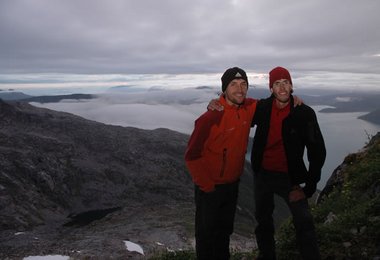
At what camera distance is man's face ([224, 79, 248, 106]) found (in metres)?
8.59

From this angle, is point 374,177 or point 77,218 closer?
point 374,177

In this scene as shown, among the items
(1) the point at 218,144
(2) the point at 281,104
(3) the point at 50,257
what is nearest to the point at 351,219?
(2) the point at 281,104

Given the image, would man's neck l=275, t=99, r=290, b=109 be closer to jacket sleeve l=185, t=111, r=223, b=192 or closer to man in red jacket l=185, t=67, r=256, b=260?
man in red jacket l=185, t=67, r=256, b=260

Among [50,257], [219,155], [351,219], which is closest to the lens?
[219,155]

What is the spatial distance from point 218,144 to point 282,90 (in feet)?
6.24

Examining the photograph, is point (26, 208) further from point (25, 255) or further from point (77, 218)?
point (25, 255)

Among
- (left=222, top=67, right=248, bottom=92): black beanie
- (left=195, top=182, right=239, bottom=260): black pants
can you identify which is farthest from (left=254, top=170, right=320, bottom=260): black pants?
(left=222, top=67, right=248, bottom=92): black beanie

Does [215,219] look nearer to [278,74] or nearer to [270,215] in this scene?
[270,215]

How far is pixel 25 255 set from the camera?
50500mm

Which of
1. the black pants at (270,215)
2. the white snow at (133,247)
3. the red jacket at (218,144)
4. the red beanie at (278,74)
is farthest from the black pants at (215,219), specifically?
the white snow at (133,247)

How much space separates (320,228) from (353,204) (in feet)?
9.57

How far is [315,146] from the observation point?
8.27 metres

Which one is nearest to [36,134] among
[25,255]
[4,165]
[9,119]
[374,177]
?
[9,119]

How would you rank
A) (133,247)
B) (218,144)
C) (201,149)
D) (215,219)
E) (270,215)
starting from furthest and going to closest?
(133,247), (270,215), (215,219), (218,144), (201,149)
